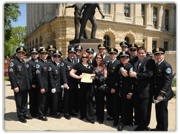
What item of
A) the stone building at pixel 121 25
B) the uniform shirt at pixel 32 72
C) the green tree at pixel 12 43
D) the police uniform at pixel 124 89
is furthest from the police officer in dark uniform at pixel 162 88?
the stone building at pixel 121 25

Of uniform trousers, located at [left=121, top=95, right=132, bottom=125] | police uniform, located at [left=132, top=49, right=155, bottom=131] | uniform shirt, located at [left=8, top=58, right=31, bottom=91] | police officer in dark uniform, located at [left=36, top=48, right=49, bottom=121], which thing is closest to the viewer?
police uniform, located at [left=132, top=49, right=155, bottom=131]

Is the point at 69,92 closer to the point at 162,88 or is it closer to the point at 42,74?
the point at 42,74

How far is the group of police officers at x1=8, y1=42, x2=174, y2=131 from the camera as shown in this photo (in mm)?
3998

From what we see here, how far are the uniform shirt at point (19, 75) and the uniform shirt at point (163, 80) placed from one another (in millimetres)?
A: 3617

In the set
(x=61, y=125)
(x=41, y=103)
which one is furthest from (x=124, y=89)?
(x=41, y=103)

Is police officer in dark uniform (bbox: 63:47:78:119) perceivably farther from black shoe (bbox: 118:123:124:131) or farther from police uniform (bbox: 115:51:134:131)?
black shoe (bbox: 118:123:124:131)

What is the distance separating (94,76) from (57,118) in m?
1.81

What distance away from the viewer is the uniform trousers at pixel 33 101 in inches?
215

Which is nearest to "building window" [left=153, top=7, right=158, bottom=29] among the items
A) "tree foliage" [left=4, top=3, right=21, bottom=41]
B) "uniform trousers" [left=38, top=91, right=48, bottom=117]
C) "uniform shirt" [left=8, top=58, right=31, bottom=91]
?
"tree foliage" [left=4, top=3, right=21, bottom=41]

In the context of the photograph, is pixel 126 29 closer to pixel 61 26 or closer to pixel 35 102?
pixel 61 26

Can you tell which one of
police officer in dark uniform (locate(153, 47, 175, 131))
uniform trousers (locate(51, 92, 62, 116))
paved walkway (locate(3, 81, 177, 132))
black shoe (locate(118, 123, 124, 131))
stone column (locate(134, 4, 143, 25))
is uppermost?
stone column (locate(134, 4, 143, 25))

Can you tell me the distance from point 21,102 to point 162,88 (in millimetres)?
3911

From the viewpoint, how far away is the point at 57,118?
5305mm

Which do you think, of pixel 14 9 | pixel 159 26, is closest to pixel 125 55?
pixel 14 9
